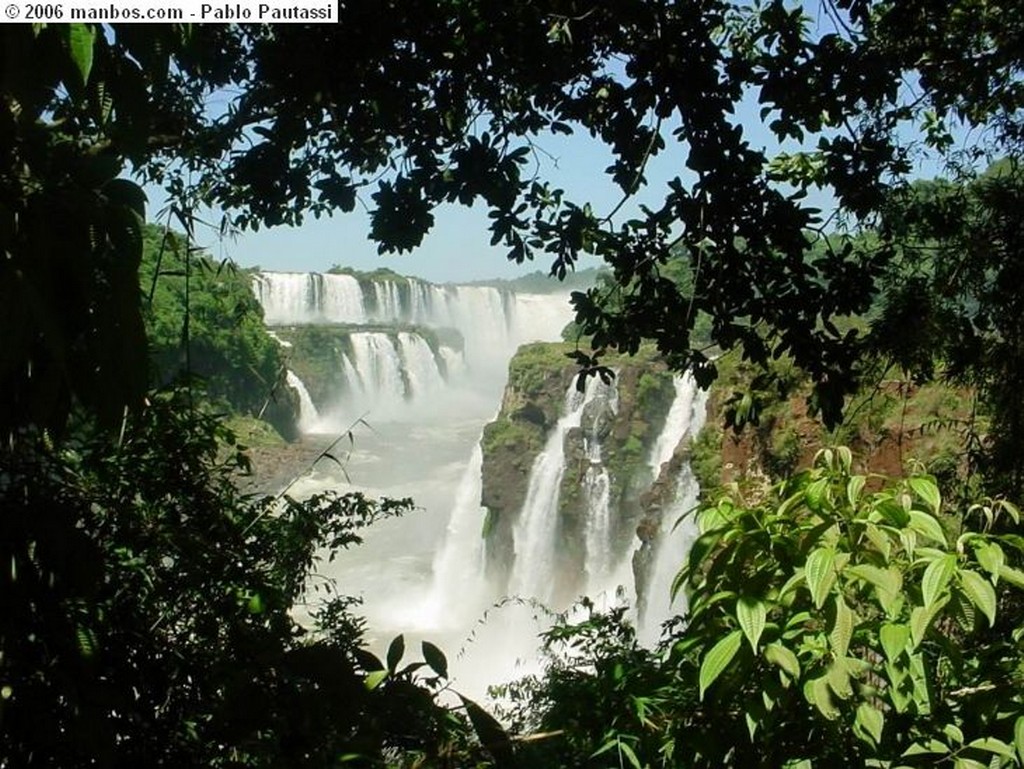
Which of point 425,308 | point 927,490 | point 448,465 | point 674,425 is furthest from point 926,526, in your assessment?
point 425,308

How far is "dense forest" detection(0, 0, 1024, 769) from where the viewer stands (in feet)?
3.03

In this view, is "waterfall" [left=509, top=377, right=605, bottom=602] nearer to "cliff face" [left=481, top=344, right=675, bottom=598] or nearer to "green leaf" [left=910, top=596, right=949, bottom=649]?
"cliff face" [left=481, top=344, right=675, bottom=598]

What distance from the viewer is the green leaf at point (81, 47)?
984mm

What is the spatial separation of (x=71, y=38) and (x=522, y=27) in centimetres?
172

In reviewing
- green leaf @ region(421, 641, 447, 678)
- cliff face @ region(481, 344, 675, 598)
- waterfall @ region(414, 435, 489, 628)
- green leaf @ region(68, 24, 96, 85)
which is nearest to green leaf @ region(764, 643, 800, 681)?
green leaf @ region(421, 641, 447, 678)

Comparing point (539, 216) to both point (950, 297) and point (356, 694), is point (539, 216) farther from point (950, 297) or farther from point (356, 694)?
point (356, 694)

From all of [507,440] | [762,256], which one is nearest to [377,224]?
[762,256]

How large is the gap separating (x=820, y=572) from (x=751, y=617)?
8cm

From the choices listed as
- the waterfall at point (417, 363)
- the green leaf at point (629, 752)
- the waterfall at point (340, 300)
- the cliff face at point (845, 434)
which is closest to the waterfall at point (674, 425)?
the cliff face at point (845, 434)

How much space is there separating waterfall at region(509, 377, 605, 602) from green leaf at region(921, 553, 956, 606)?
18.7 m

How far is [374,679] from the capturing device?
104 cm

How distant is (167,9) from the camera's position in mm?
1328

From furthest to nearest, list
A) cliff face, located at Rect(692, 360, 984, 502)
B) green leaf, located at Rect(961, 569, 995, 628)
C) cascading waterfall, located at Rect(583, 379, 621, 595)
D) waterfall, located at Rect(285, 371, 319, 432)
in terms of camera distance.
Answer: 1. waterfall, located at Rect(285, 371, 319, 432)
2. cascading waterfall, located at Rect(583, 379, 621, 595)
3. cliff face, located at Rect(692, 360, 984, 502)
4. green leaf, located at Rect(961, 569, 995, 628)

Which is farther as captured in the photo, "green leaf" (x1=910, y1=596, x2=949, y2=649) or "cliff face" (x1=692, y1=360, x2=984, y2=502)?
"cliff face" (x1=692, y1=360, x2=984, y2=502)
